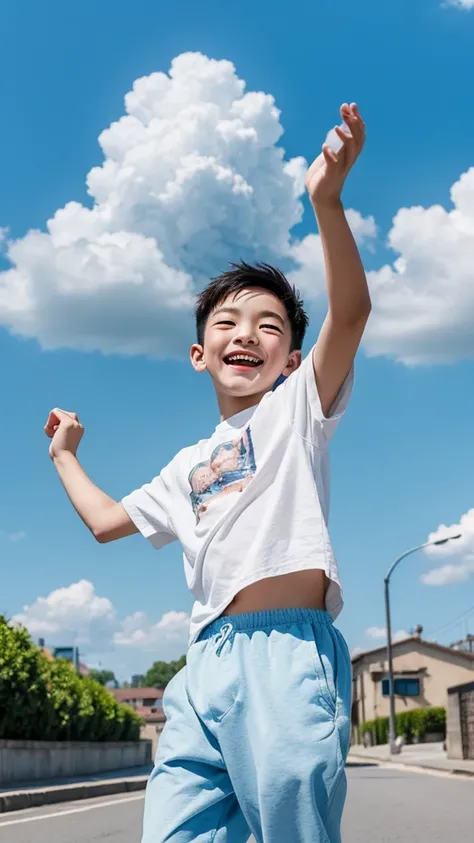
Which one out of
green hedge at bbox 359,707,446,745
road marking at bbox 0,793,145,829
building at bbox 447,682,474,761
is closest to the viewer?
road marking at bbox 0,793,145,829

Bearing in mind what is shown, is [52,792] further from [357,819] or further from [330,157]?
[330,157]

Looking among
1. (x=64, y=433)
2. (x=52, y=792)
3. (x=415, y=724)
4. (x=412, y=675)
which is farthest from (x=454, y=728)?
(x=412, y=675)

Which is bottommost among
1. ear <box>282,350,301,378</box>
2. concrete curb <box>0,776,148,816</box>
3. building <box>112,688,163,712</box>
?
concrete curb <box>0,776,148,816</box>

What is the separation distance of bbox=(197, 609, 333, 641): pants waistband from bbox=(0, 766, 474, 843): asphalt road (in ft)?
18.0

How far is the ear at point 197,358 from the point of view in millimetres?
3062

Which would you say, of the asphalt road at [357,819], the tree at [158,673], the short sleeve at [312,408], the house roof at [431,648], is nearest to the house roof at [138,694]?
the tree at [158,673]

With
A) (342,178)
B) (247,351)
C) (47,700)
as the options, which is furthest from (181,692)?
(47,700)

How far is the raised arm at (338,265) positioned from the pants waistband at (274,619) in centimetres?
57

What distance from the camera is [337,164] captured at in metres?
2.33

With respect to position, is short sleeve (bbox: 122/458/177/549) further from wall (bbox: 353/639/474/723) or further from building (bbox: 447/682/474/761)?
wall (bbox: 353/639/474/723)

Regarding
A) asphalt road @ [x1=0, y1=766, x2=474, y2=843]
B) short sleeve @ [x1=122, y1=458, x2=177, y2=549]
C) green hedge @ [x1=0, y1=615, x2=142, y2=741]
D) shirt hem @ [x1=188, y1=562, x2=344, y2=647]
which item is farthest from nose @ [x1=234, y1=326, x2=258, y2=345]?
green hedge @ [x1=0, y1=615, x2=142, y2=741]

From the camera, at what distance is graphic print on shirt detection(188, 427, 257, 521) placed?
2.67m

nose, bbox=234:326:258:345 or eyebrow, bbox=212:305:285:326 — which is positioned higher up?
eyebrow, bbox=212:305:285:326

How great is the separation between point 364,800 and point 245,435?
990 cm
